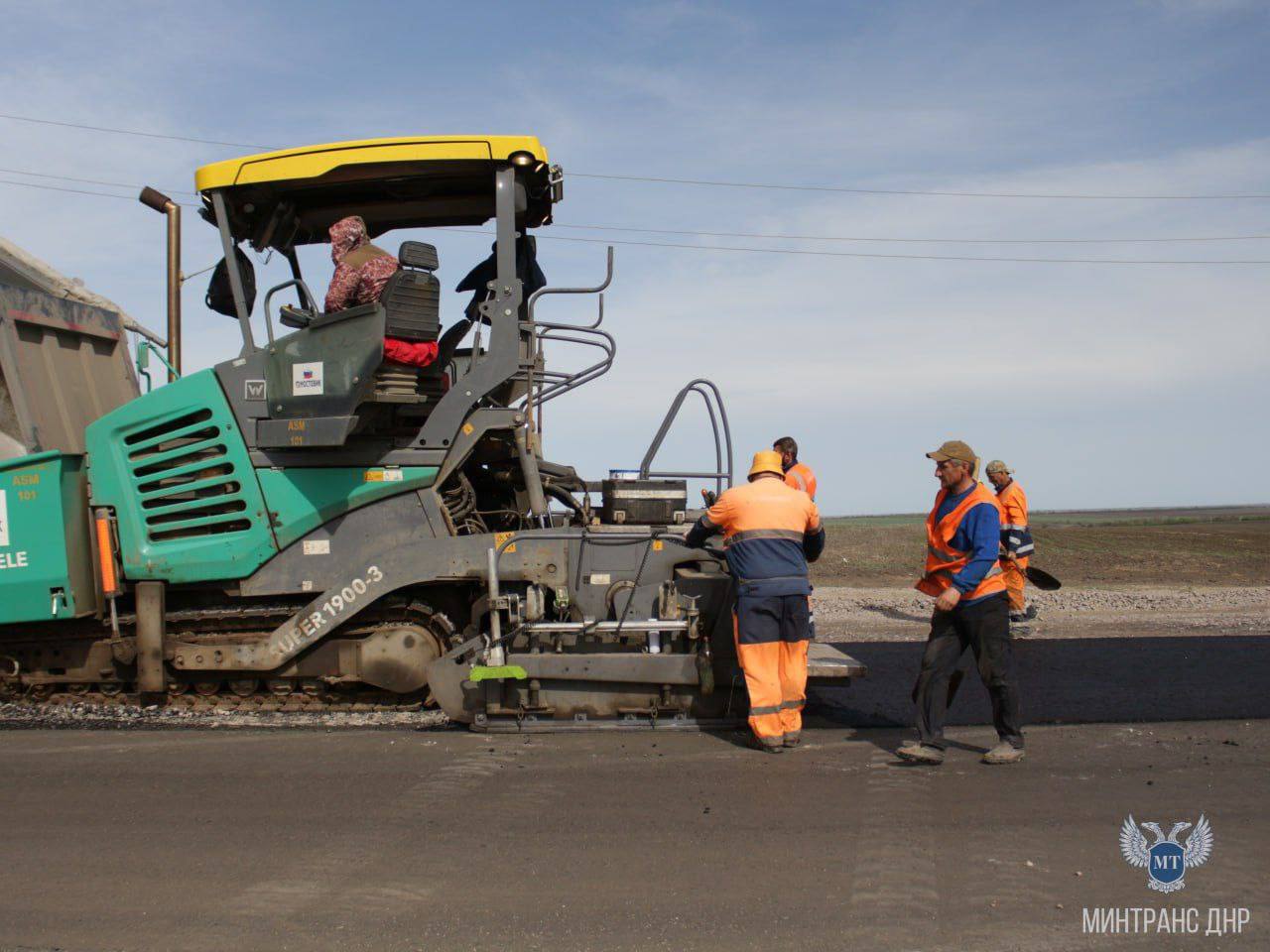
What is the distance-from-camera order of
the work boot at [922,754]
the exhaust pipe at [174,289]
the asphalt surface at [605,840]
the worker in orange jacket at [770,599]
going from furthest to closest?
the exhaust pipe at [174,289], the worker in orange jacket at [770,599], the work boot at [922,754], the asphalt surface at [605,840]

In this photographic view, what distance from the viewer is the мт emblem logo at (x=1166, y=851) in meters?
3.75

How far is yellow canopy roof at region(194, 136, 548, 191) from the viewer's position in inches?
250

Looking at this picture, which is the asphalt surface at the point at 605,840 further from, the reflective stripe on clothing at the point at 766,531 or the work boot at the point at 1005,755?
the reflective stripe on clothing at the point at 766,531

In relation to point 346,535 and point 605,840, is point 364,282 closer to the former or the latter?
point 346,535

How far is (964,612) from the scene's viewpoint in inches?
215

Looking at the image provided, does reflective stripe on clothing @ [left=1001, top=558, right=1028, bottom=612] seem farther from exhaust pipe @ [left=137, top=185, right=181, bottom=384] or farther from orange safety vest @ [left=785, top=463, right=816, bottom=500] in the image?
exhaust pipe @ [left=137, top=185, right=181, bottom=384]

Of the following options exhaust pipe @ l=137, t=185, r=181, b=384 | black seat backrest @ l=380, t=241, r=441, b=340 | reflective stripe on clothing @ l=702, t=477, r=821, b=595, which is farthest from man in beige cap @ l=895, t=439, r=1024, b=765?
exhaust pipe @ l=137, t=185, r=181, b=384

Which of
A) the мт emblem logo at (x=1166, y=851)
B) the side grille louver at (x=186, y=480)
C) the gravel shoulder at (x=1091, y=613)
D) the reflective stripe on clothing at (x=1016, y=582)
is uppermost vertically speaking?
the side grille louver at (x=186, y=480)

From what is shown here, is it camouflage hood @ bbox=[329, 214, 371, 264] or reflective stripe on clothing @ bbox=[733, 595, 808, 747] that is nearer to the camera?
reflective stripe on clothing @ bbox=[733, 595, 808, 747]

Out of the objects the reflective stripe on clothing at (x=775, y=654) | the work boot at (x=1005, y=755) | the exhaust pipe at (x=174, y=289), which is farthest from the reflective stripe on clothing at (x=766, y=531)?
the exhaust pipe at (x=174, y=289)

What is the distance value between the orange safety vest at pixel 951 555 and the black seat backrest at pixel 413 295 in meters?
3.08

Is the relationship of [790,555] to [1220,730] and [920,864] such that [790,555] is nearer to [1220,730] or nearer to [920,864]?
[920,864]

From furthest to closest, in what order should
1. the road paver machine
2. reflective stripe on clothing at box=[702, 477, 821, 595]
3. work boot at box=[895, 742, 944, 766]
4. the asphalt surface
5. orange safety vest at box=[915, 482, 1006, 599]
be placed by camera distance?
the road paver machine
reflective stripe on clothing at box=[702, 477, 821, 595]
orange safety vest at box=[915, 482, 1006, 599]
work boot at box=[895, 742, 944, 766]
the asphalt surface

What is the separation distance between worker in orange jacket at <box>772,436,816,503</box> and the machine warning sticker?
13.3 feet
